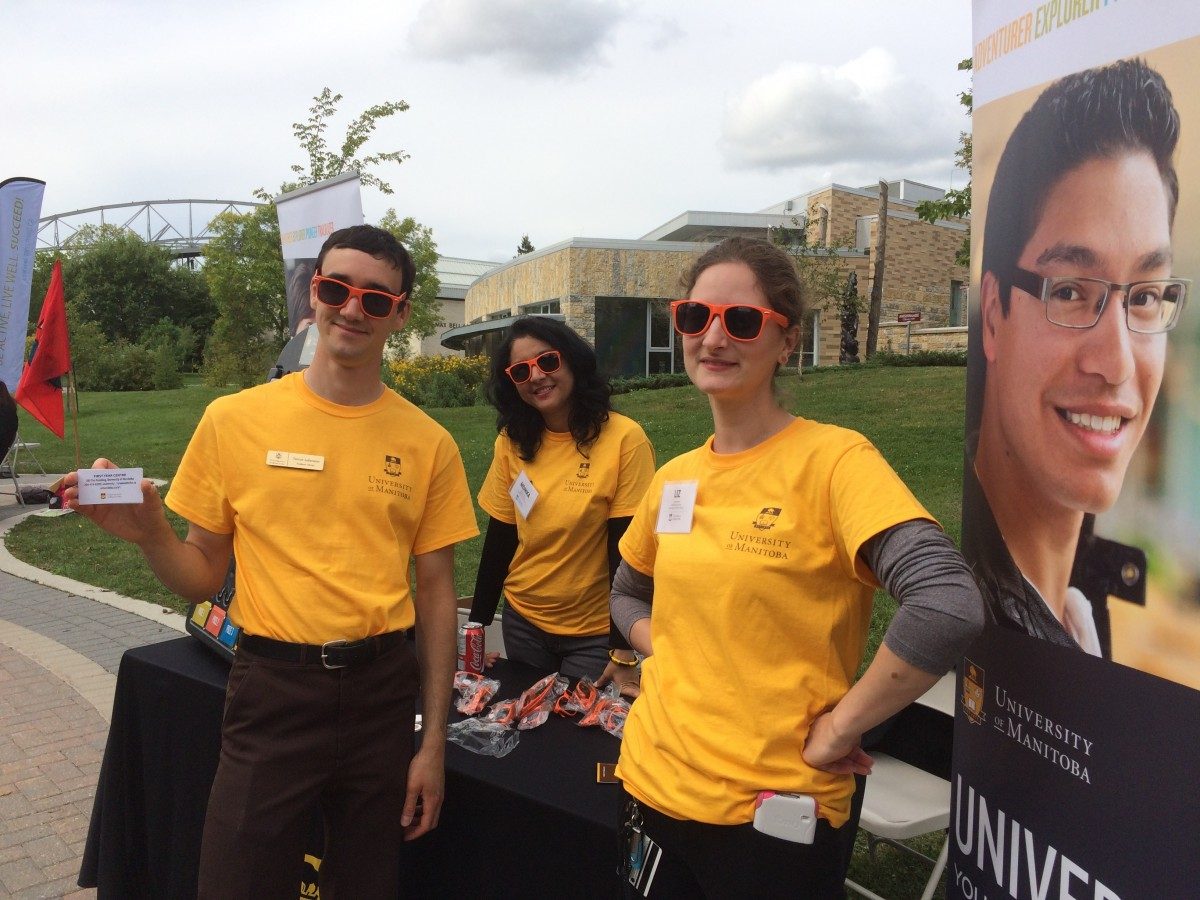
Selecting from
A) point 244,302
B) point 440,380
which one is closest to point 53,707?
point 244,302

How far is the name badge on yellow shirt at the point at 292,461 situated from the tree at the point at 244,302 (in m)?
16.4

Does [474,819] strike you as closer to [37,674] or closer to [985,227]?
[985,227]

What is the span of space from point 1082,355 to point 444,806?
171cm

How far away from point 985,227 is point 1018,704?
0.90 meters

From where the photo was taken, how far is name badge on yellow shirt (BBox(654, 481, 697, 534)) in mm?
1651

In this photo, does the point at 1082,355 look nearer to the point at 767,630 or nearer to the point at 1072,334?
the point at 1072,334

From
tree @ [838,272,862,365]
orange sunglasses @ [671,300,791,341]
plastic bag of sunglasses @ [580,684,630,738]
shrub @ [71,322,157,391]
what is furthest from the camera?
shrub @ [71,322,157,391]

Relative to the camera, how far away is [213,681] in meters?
2.52

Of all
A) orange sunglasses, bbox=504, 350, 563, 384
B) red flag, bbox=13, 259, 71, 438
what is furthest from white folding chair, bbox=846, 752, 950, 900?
red flag, bbox=13, 259, 71, 438

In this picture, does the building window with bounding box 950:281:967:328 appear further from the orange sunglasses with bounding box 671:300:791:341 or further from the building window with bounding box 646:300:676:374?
the orange sunglasses with bounding box 671:300:791:341

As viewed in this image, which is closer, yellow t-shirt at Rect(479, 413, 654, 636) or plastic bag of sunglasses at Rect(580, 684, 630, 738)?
plastic bag of sunglasses at Rect(580, 684, 630, 738)

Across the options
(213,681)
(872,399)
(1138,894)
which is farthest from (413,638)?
(872,399)

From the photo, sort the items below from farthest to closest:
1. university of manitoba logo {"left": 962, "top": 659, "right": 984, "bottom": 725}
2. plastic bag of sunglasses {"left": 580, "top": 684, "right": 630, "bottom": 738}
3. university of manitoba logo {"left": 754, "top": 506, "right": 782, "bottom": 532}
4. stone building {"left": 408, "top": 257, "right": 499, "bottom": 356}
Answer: stone building {"left": 408, "top": 257, "right": 499, "bottom": 356}, plastic bag of sunglasses {"left": 580, "top": 684, "right": 630, "bottom": 738}, university of manitoba logo {"left": 962, "top": 659, "right": 984, "bottom": 725}, university of manitoba logo {"left": 754, "top": 506, "right": 782, "bottom": 532}

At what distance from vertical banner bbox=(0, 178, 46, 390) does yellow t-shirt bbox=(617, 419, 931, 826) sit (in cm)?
969
